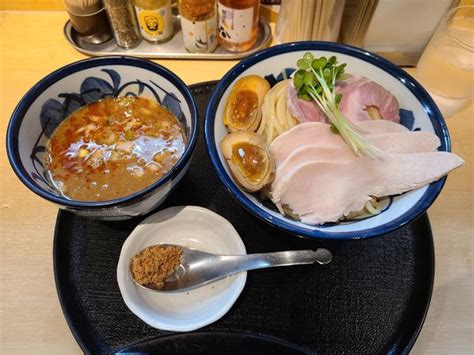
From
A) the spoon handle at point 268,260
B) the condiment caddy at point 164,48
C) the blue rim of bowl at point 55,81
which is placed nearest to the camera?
the blue rim of bowl at point 55,81

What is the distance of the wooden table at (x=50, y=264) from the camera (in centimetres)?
101

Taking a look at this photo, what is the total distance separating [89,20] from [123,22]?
138 millimetres

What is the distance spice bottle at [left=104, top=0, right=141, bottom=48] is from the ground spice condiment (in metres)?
0.96

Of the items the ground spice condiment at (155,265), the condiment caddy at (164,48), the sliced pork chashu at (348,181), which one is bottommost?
the ground spice condiment at (155,265)

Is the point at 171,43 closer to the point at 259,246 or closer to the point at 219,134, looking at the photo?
the point at 219,134

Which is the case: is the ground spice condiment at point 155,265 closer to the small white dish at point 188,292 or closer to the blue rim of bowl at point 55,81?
the small white dish at point 188,292

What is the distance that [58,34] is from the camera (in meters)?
1.67

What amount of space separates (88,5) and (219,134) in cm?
87

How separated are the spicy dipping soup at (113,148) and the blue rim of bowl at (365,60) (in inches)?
5.8

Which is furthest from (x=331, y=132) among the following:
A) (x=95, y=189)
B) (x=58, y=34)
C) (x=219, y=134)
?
(x=58, y=34)

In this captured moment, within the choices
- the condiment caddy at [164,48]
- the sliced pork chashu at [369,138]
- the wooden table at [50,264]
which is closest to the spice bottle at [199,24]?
the condiment caddy at [164,48]

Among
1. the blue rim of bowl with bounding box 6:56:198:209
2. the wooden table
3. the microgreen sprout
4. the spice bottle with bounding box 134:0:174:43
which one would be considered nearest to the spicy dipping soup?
the blue rim of bowl with bounding box 6:56:198:209

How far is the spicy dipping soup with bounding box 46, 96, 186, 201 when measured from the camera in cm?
103

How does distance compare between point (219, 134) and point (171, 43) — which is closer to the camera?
point (219, 134)
